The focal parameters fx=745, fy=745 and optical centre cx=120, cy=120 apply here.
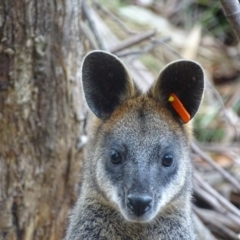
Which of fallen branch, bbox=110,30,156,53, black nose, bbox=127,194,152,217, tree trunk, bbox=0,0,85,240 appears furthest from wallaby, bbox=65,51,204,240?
fallen branch, bbox=110,30,156,53

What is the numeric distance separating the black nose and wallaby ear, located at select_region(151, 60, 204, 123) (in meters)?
0.65

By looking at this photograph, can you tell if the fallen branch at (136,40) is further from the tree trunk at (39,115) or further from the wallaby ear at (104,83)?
the wallaby ear at (104,83)

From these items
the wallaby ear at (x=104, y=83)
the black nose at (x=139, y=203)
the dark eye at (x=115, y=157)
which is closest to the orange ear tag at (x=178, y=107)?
the wallaby ear at (x=104, y=83)

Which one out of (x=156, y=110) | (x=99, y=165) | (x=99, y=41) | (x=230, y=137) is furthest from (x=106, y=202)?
(x=230, y=137)

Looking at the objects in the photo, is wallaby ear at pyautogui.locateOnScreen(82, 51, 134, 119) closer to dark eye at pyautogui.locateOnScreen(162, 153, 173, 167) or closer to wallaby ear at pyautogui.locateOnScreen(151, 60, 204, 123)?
wallaby ear at pyautogui.locateOnScreen(151, 60, 204, 123)

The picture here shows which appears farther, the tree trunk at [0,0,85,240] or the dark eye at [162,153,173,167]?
the tree trunk at [0,0,85,240]

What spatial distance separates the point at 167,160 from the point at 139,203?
38 cm

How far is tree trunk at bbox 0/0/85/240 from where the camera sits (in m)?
4.89

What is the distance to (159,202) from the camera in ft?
12.5

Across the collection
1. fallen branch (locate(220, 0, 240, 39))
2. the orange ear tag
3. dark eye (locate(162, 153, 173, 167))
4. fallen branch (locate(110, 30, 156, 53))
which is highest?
fallen branch (locate(220, 0, 240, 39))

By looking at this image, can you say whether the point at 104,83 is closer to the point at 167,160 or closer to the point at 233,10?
the point at 167,160

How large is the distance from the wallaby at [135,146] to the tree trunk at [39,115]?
0.92m

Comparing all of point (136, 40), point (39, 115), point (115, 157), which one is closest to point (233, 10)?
point (115, 157)

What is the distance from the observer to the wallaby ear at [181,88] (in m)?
3.99
